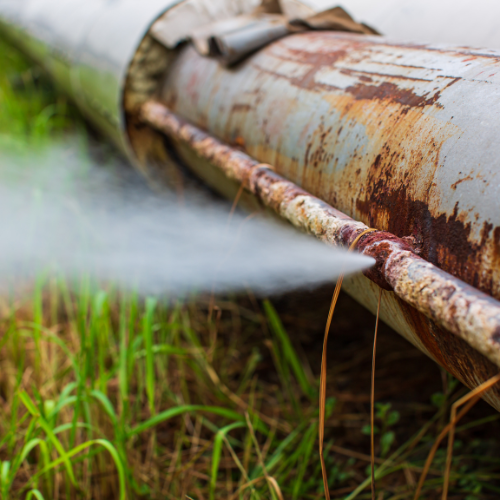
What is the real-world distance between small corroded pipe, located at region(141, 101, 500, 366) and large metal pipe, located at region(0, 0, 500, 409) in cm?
2

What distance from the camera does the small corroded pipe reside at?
1.96ft

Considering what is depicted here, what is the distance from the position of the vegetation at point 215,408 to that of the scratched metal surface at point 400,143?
0.53 meters

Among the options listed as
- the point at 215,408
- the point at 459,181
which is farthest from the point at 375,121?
the point at 215,408

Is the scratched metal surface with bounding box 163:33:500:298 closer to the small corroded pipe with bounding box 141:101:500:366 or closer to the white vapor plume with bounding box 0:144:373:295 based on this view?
the small corroded pipe with bounding box 141:101:500:366

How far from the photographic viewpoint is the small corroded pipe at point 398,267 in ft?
1.96

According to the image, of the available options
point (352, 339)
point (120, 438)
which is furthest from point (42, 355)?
point (352, 339)

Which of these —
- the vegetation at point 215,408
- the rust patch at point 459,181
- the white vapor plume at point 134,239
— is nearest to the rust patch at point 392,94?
the rust patch at point 459,181

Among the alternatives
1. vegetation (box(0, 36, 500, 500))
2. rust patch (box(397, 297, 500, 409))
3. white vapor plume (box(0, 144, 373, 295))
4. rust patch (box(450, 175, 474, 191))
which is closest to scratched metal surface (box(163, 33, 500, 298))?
rust patch (box(450, 175, 474, 191))

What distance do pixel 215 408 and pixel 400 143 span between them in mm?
831

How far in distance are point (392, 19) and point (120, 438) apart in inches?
72.8

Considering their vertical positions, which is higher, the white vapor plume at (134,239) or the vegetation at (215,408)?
the white vapor plume at (134,239)

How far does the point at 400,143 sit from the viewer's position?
899 millimetres

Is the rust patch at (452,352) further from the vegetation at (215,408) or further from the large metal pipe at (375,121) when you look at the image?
the vegetation at (215,408)

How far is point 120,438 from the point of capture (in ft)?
3.94
